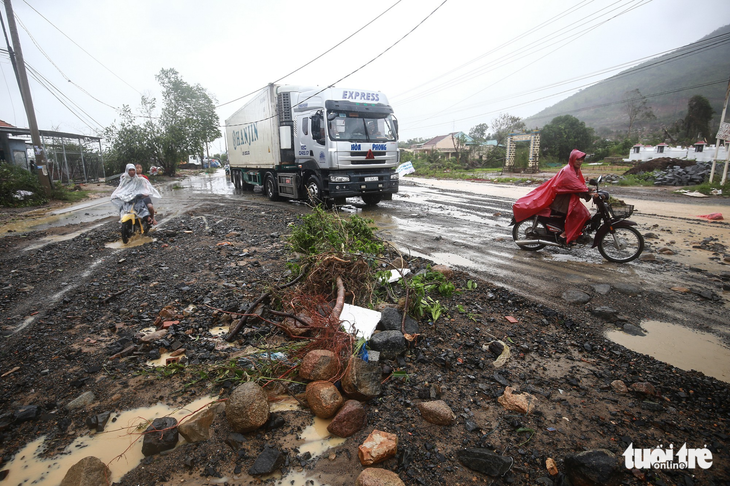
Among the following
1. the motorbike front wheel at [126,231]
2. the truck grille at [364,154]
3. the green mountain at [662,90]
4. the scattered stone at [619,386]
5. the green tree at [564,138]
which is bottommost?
the scattered stone at [619,386]

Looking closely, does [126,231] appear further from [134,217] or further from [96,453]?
[96,453]

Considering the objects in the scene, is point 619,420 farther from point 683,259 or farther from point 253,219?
point 253,219

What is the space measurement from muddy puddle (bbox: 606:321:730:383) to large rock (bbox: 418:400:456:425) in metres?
2.02

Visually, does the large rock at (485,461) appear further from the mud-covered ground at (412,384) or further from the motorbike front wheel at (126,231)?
the motorbike front wheel at (126,231)

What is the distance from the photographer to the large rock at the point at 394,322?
10.5 feet

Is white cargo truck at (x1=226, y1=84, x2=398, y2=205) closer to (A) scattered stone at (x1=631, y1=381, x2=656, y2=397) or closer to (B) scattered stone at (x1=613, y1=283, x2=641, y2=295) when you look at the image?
(B) scattered stone at (x1=613, y1=283, x2=641, y2=295)

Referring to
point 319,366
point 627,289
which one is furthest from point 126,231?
point 627,289

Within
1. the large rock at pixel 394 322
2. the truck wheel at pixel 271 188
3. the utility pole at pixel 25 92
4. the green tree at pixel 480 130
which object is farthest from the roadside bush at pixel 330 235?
the green tree at pixel 480 130

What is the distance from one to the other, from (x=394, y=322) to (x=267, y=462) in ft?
5.38

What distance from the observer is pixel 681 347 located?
121 inches

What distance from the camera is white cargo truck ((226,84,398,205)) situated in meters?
9.74

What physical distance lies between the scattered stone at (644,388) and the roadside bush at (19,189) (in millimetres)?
17496

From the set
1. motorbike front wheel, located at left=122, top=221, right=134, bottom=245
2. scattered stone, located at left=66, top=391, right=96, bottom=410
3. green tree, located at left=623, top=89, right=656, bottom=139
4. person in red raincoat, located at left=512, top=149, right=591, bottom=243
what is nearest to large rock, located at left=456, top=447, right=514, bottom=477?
scattered stone, located at left=66, top=391, right=96, bottom=410

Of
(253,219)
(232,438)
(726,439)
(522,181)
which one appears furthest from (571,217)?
(522,181)
